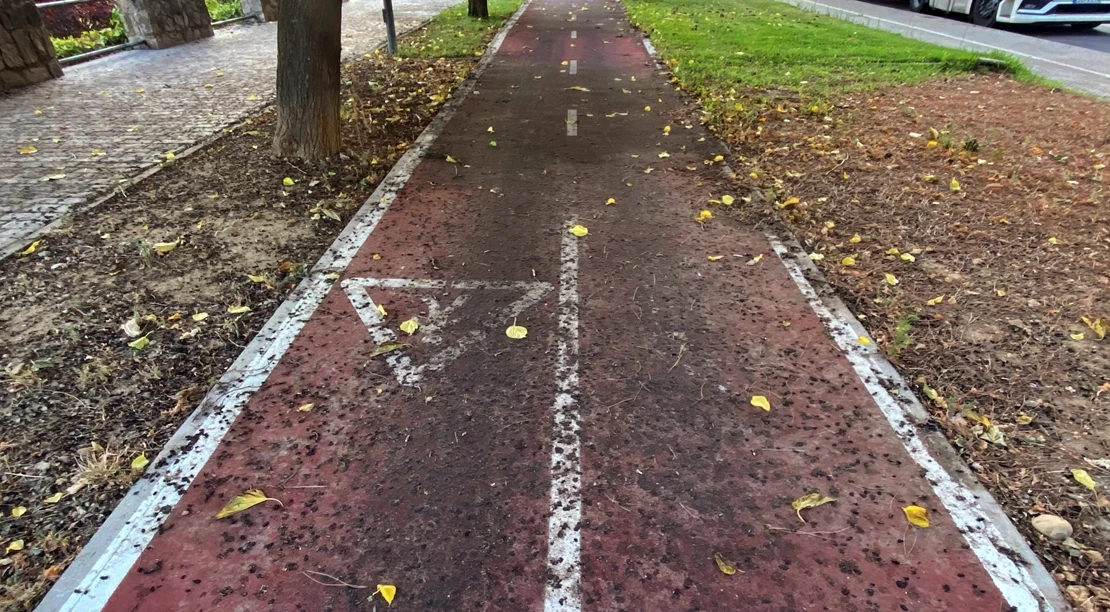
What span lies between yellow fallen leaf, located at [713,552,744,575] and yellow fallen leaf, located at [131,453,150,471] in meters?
2.57

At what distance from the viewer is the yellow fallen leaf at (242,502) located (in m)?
2.67

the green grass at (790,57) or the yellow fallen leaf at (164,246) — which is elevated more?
the yellow fallen leaf at (164,246)

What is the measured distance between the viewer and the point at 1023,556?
249cm

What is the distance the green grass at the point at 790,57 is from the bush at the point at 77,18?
1197 cm

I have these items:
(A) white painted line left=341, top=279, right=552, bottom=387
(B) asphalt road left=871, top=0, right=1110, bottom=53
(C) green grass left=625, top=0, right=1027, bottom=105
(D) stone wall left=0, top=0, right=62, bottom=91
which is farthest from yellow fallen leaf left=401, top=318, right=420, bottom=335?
(B) asphalt road left=871, top=0, right=1110, bottom=53

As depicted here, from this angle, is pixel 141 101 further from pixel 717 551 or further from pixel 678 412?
pixel 717 551

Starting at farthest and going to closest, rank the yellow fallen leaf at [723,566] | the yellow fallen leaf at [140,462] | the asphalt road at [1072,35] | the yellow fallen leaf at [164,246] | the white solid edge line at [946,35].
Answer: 1. the asphalt road at [1072,35]
2. the white solid edge line at [946,35]
3. the yellow fallen leaf at [164,246]
4. the yellow fallen leaf at [140,462]
5. the yellow fallen leaf at [723,566]

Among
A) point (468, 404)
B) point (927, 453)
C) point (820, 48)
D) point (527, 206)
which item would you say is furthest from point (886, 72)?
point (468, 404)

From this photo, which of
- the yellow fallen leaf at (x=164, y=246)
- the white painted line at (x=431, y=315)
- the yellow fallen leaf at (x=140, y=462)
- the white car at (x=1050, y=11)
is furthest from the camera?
the white car at (x=1050, y=11)

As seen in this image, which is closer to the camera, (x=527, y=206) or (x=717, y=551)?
(x=717, y=551)

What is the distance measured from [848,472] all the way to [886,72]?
955 cm

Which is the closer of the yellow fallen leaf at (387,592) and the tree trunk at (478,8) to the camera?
the yellow fallen leaf at (387,592)

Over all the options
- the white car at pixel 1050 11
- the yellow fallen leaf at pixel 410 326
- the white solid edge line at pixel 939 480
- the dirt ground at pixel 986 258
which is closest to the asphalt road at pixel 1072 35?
the white car at pixel 1050 11

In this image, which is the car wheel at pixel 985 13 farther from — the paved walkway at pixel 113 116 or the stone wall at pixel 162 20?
the stone wall at pixel 162 20
